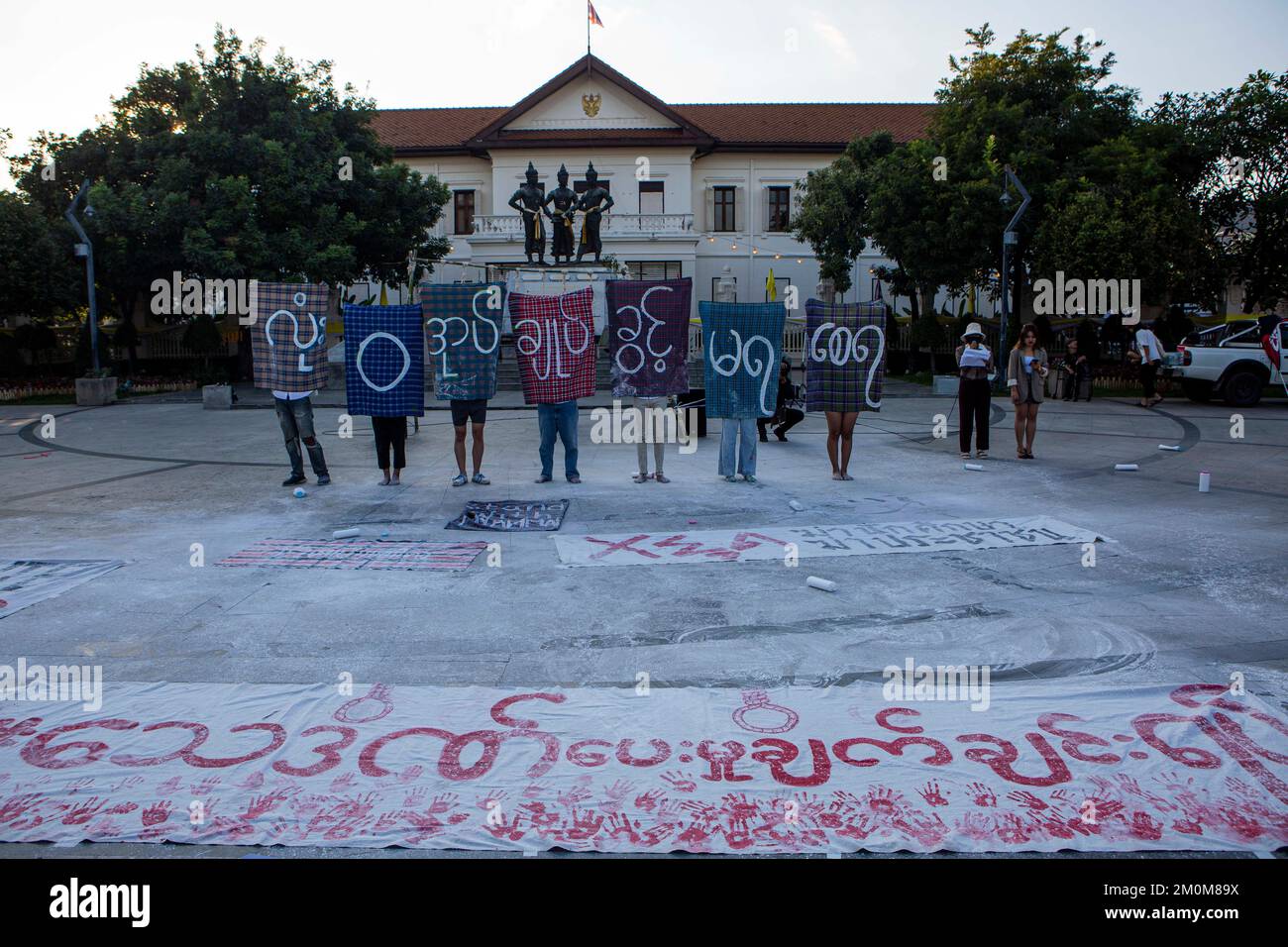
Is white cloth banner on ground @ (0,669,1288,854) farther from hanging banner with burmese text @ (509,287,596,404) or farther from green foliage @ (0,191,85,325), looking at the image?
green foliage @ (0,191,85,325)

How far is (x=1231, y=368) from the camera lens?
20906mm

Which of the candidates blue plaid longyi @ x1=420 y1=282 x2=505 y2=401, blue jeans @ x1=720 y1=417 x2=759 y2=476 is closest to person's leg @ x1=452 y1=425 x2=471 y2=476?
blue plaid longyi @ x1=420 y1=282 x2=505 y2=401

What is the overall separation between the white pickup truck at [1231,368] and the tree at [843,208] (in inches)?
548

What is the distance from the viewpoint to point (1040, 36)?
28.4 meters

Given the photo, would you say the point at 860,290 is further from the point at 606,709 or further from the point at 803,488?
the point at 606,709

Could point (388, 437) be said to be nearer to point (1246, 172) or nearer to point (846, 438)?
point (846, 438)

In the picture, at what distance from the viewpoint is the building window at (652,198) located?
1682 inches

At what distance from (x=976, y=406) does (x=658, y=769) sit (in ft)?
34.4

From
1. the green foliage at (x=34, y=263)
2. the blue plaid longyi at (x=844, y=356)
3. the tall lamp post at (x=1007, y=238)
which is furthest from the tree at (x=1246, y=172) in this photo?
the green foliage at (x=34, y=263)

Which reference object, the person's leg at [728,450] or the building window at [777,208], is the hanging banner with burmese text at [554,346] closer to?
the person's leg at [728,450]

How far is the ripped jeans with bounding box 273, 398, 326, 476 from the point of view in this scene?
36.3ft

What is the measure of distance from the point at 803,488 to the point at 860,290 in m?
35.5

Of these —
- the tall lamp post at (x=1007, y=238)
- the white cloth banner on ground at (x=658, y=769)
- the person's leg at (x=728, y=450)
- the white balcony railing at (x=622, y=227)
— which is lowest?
the white cloth banner on ground at (x=658, y=769)
